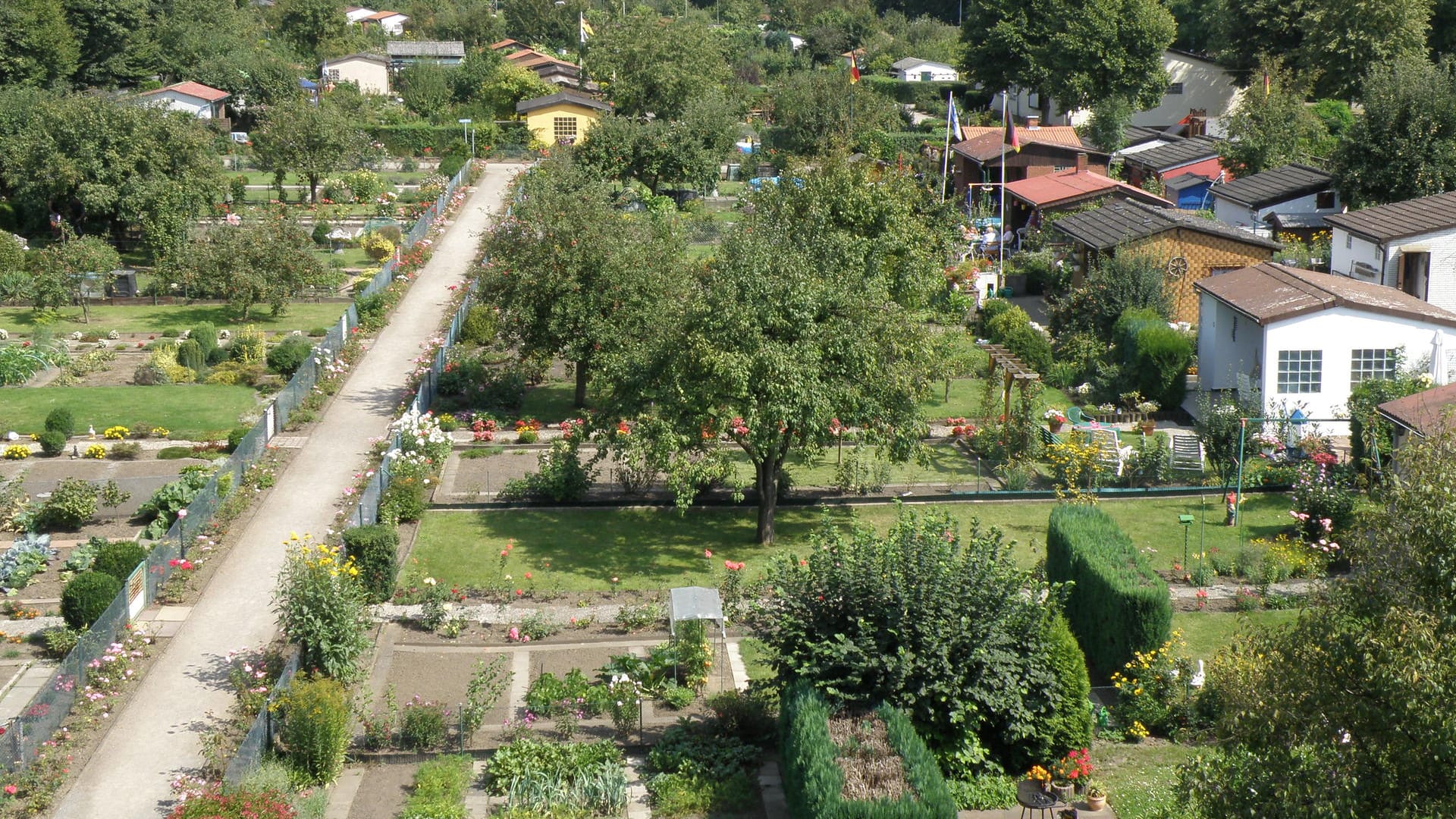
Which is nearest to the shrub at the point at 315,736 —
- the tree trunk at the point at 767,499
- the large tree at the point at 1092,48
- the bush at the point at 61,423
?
the tree trunk at the point at 767,499

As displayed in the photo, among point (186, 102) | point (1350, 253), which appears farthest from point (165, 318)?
point (186, 102)

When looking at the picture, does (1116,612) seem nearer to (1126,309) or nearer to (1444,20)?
(1126,309)

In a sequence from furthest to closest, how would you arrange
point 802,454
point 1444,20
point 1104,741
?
point 1444,20 < point 802,454 < point 1104,741

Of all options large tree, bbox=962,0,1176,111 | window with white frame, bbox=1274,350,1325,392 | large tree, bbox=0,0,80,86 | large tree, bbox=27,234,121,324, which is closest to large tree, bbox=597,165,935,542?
window with white frame, bbox=1274,350,1325,392

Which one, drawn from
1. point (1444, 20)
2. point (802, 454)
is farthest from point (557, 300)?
point (1444, 20)

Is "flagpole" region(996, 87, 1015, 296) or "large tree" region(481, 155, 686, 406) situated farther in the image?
"flagpole" region(996, 87, 1015, 296)

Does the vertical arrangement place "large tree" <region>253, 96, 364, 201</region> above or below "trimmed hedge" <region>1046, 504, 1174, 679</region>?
above

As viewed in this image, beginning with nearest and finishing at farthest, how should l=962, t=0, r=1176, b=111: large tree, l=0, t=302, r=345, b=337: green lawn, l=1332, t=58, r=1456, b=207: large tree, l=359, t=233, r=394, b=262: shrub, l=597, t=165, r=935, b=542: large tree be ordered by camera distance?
l=597, t=165, r=935, b=542: large tree
l=0, t=302, r=345, b=337: green lawn
l=1332, t=58, r=1456, b=207: large tree
l=359, t=233, r=394, b=262: shrub
l=962, t=0, r=1176, b=111: large tree

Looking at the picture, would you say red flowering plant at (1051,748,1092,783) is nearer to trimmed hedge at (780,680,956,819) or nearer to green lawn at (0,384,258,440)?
trimmed hedge at (780,680,956,819)

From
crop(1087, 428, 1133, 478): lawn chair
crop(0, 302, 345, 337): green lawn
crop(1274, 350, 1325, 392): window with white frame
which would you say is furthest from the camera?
crop(0, 302, 345, 337): green lawn
